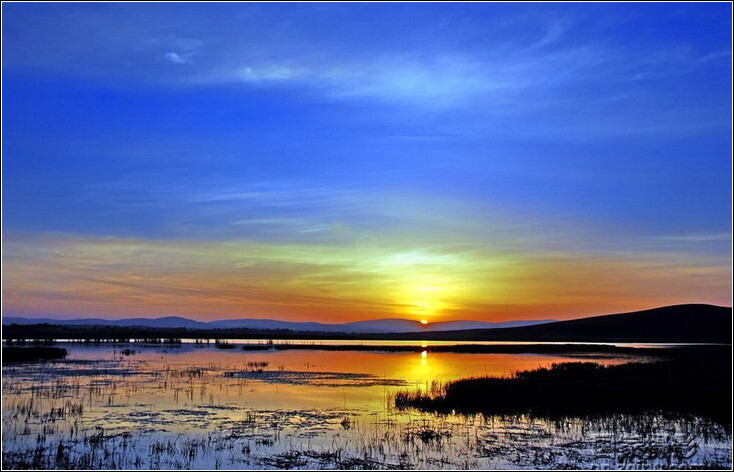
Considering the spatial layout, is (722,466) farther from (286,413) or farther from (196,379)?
(196,379)

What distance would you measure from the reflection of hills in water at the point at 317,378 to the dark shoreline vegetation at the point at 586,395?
6360 millimetres

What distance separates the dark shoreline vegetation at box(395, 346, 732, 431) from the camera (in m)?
30.7

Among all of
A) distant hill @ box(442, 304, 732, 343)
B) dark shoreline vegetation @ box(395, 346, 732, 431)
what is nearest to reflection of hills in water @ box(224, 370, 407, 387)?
dark shoreline vegetation @ box(395, 346, 732, 431)

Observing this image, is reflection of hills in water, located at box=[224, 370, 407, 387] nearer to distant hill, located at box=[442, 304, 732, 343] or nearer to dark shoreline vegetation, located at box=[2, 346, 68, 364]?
dark shoreline vegetation, located at box=[2, 346, 68, 364]

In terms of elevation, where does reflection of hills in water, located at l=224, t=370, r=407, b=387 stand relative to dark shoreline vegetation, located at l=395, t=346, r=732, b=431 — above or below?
below

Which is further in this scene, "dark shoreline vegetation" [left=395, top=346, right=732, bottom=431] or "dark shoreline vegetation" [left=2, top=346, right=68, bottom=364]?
"dark shoreline vegetation" [left=2, top=346, right=68, bottom=364]

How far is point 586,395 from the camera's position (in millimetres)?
34344

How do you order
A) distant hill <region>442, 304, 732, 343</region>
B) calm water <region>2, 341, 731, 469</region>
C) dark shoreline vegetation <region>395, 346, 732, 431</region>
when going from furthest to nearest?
distant hill <region>442, 304, 732, 343</region> → dark shoreline vegetation <region>395, 346, 732, 431</region> → calm water <region>2, 341, 731, 469</region>

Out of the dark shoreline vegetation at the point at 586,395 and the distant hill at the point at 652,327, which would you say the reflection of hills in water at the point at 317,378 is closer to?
the dark shoreline vegetation at the point at 586,395

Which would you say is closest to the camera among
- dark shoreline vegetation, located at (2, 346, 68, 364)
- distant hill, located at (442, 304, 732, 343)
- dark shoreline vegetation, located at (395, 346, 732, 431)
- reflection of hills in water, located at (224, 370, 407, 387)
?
dark shoreline vegetation, located at (395, 346, 732, 431)

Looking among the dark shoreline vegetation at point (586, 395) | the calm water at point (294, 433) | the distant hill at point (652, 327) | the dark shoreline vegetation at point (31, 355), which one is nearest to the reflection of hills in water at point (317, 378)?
the calm water at point (294, 433)

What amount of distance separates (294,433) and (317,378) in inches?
859

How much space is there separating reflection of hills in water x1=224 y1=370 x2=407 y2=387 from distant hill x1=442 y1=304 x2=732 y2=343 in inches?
4000

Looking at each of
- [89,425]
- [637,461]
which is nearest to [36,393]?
[89,425]
